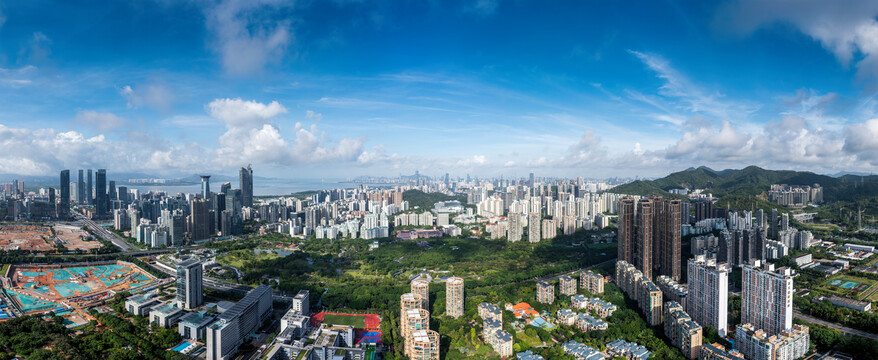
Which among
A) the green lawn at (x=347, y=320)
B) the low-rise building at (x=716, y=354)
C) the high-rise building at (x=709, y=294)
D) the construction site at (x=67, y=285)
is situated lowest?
the green lawn at (x=347, y=320)

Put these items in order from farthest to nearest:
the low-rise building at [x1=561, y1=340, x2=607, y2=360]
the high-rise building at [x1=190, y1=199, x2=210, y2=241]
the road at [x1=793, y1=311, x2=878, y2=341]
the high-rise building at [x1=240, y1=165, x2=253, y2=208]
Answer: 1. the high-rise building at [x1=240, y1=165, x2=253, y2=208]
2. the high-rise building at [x1=190, y1=199, x2=210, y2=241]
3. the road at [x1=793, y1=311, x2=878, y2=341]
4. the low-rise building at [x1=561, y1=340, x2=607, y2=360]

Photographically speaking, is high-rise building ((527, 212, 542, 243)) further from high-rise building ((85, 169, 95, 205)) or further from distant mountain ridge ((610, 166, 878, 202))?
high-rise building ((85, 169, 95, 205))

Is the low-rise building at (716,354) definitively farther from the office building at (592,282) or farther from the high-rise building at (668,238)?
the high-rise building at (668,238)

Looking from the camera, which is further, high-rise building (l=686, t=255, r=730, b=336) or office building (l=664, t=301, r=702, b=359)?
high-rise building (l=686, t=255, r=730, b=336)

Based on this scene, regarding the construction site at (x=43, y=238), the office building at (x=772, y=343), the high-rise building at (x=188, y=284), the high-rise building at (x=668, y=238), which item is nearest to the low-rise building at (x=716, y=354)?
the office building at (x=772, y=343)

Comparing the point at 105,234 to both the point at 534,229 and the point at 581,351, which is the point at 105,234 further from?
the point at 581,351

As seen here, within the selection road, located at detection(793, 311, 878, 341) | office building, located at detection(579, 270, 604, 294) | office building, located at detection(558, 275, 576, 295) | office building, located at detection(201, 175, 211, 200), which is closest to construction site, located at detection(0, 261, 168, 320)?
office building, located at detection(201, 175, 211, 200)
